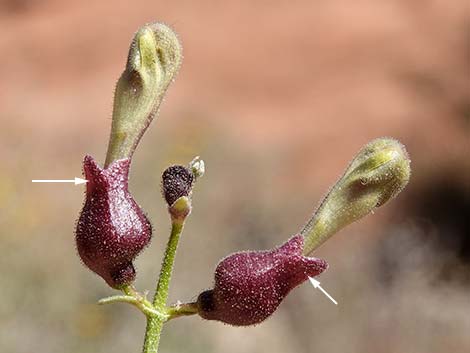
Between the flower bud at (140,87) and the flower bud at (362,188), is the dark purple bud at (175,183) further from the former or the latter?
the flower bud at (362,188)

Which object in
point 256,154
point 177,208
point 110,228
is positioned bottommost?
point 256,154

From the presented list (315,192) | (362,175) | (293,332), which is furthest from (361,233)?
(362,175)

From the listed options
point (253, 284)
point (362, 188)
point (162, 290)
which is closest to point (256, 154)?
point (362, 188)

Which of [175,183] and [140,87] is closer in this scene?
[175,183]

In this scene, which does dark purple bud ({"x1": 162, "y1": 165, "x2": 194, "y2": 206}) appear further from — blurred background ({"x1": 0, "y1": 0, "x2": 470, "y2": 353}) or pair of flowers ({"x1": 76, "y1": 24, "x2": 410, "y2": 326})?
blurred background ({"x1": 0, "y1": 0, "x2": 470, "y2": 353})

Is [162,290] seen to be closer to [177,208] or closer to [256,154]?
[177,208]

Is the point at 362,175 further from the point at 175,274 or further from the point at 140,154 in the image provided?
the point at 140,154

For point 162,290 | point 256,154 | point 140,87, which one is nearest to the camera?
point 162,290
